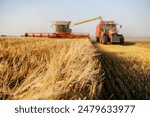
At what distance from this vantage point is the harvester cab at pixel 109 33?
50.2ft

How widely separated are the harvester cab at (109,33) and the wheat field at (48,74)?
460 inches

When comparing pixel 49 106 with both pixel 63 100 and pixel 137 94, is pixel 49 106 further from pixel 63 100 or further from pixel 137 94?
pixel 137 94

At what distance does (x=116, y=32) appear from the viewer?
15.8m

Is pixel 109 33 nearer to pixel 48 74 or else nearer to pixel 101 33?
pixel 101 33

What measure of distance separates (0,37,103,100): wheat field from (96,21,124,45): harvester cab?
11680 mm

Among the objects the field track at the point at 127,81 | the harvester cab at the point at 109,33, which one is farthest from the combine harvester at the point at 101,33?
the field track at the point at 127,81

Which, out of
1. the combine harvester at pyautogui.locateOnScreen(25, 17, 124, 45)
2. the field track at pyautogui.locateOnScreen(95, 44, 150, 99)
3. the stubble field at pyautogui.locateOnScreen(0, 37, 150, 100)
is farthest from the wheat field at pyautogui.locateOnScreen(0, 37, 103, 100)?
the combine harvester at pyautogui.locateOnScreen(25, 17, 124, 45)

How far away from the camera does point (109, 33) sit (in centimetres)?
1603

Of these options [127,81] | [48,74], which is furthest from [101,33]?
[48,74]

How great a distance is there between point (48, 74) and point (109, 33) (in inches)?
523

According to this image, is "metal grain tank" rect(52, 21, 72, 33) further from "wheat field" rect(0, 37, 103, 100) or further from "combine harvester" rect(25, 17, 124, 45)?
"wheat field" rect(0, 37, 103, 100)

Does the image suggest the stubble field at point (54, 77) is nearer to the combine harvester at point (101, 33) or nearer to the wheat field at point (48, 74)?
the wheat field at point (48, 74)

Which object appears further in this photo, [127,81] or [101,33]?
[101,33]

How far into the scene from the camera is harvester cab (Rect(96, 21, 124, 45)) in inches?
603
